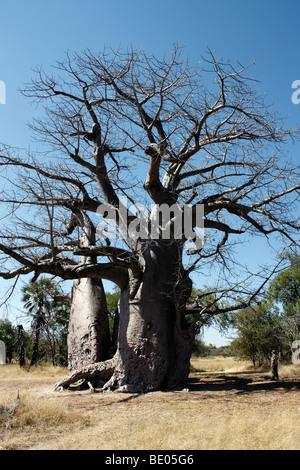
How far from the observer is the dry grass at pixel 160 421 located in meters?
3.71

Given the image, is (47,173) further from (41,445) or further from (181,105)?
(41,445)

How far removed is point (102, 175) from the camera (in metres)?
8.37

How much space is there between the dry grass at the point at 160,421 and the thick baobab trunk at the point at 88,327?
1238 mm

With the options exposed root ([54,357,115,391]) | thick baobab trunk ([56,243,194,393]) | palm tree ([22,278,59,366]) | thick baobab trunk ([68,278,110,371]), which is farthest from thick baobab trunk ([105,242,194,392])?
palm tree ([22,278,59,366])

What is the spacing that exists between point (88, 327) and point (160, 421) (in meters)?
A: 4.21

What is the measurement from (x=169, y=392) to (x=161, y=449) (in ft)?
12.6

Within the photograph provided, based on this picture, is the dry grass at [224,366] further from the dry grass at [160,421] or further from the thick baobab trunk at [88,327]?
the dry grass at [160,421]

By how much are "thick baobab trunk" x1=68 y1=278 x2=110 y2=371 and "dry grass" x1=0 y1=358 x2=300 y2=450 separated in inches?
48.7

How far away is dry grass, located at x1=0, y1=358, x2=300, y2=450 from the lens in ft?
12.2

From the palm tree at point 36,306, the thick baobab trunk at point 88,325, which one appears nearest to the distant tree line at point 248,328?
the palm tree at point 36,306

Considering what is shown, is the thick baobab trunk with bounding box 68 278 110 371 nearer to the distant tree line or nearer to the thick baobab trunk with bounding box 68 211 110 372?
the thick baobab trunk with bounding box 68 211 110 372

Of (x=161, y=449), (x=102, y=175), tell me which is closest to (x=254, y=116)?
(x=102, y=175)

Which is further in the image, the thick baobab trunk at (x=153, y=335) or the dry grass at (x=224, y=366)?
the dry grass at (x=224, y=366)

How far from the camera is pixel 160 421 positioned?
4656 mm
